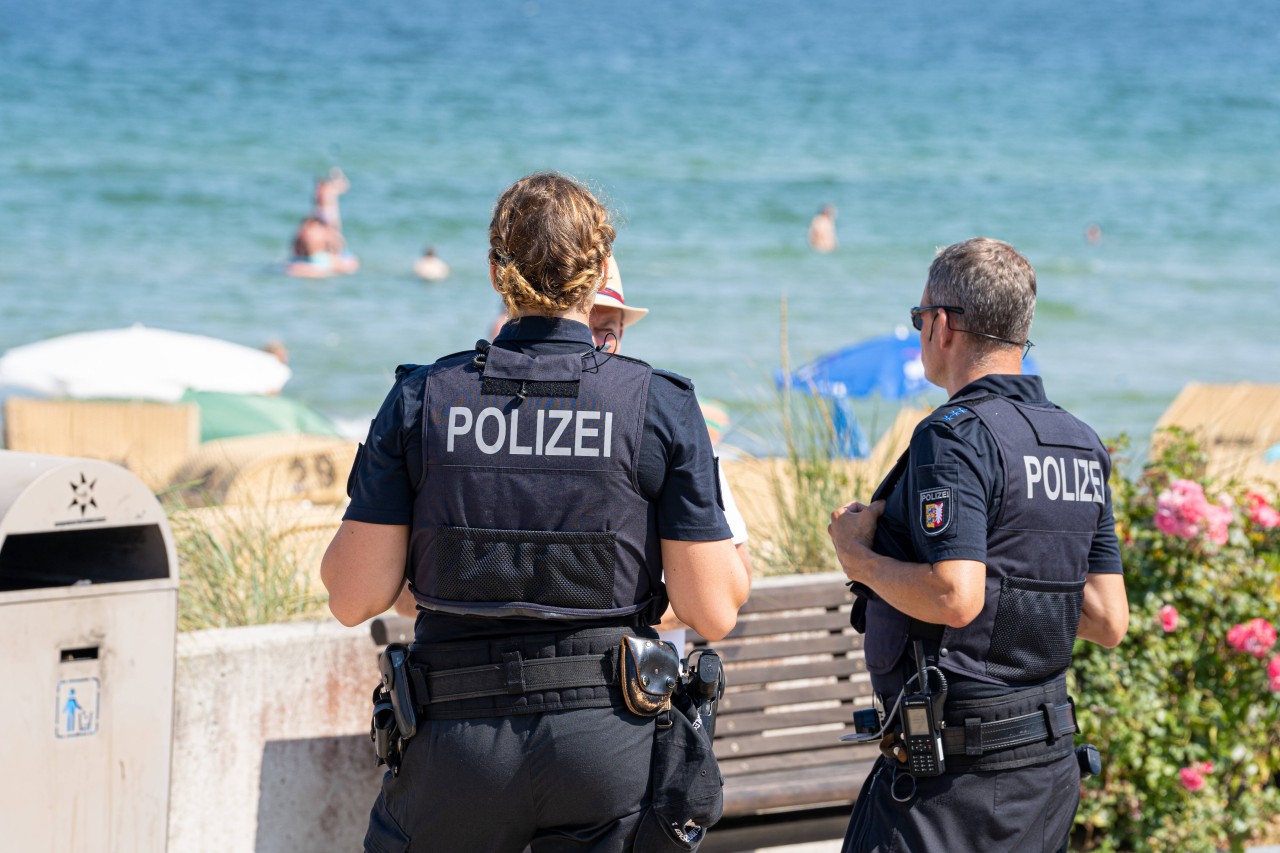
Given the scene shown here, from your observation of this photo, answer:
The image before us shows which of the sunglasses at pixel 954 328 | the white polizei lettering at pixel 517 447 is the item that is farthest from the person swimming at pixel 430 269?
the white polizei lettering at pixel 517 447

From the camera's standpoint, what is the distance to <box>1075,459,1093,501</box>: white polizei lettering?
2.72 m

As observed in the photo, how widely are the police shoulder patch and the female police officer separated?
0.43 m

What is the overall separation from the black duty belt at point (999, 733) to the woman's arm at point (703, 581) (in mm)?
576

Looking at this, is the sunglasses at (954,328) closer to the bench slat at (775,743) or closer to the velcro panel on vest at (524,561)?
the velcro panel on vest at (524,561)

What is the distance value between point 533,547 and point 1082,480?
1156 mm

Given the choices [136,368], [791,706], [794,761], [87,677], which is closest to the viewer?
[87,677]

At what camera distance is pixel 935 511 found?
2582mm

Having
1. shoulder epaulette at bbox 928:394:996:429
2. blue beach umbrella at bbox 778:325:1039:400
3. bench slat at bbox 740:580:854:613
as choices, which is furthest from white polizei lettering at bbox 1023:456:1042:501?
blue beach umbrella at bbox 778:325:1039:400

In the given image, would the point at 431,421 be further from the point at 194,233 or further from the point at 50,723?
the point at 194,233

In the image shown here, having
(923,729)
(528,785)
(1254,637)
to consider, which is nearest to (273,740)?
(528,785)

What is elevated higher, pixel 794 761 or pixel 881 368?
pixel 881 368

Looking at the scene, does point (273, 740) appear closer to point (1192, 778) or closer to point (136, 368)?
point (1192, 778)

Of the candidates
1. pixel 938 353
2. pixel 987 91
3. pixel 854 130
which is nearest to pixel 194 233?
pixel 854 130

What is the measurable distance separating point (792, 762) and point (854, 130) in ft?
121
